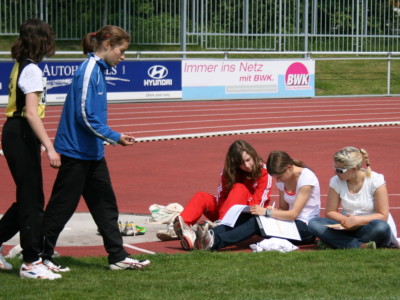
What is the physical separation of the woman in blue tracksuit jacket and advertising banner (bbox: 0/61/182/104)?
675 inches

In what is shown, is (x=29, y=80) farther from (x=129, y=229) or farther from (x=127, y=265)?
(x=129, y=229)

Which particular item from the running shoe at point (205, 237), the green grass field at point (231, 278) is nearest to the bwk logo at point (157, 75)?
the running shoe at point (205, 237)

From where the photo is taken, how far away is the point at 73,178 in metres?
6.54

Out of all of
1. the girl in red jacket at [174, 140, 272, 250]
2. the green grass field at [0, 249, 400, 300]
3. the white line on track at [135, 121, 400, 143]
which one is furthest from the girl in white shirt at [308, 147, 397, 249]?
the white line on track at [135, 121, 400, 143]

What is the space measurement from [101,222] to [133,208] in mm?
3510

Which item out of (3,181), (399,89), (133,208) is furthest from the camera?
(399,89)

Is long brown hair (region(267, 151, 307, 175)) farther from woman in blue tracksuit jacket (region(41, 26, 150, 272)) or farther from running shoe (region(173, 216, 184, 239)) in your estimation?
woman in blue tracksuit jacket (region(41, 26, 150, 272))

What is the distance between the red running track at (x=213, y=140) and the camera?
11.8m

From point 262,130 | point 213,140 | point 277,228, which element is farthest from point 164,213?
point 262,130

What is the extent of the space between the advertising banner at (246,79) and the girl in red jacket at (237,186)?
57.4 ft

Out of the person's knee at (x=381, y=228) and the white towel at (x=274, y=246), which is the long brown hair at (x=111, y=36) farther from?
the person's knee at (x=381, y=228)

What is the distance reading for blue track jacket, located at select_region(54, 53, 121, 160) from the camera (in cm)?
643

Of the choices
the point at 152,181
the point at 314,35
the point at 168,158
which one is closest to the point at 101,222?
the point at 152,181

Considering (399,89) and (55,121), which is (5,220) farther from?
(399,89)
